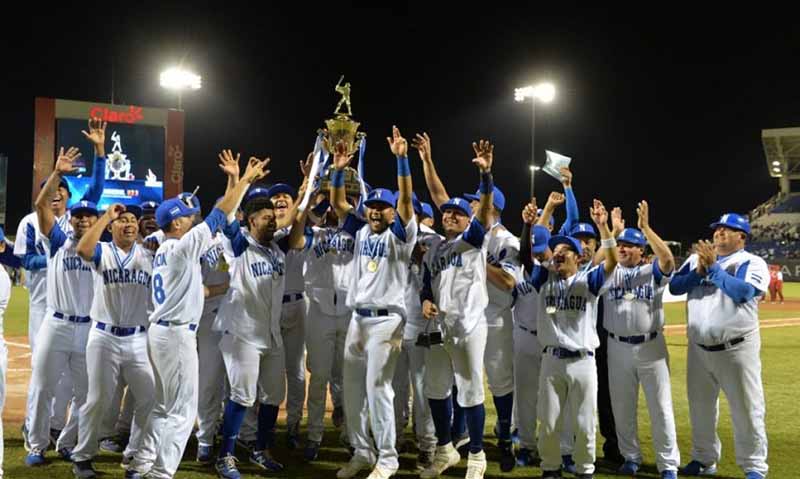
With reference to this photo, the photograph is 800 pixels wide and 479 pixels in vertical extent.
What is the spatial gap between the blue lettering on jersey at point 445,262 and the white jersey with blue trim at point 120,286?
2.04 meters

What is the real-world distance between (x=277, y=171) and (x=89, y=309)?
41.9 metres

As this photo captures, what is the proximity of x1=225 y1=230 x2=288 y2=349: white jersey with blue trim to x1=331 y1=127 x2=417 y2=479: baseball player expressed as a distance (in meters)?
0.60

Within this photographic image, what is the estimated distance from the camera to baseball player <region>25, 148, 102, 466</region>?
5453mm

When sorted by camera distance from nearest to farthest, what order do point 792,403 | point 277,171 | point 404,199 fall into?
point 404,199
point 792,403
point 277,171

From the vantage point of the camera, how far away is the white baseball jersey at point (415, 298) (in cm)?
563

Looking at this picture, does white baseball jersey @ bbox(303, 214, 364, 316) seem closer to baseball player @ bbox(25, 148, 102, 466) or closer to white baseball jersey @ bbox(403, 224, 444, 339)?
white baseball jersey @ bbox(403, 224, 444, 339)

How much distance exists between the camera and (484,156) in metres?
5.13

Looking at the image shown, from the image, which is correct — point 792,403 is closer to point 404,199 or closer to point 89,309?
point 404,199


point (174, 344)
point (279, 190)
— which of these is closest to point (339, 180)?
point (279, 190)

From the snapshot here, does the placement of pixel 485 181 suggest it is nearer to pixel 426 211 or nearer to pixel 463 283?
pixel 463 283

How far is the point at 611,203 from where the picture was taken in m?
53.3

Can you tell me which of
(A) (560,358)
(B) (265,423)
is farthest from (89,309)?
(A) (560,358)

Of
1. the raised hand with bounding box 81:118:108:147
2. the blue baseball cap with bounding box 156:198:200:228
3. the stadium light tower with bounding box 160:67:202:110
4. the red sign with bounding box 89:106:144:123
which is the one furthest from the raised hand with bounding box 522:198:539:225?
the red sign with bounding box 89:106:144:123

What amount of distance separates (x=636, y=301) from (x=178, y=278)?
11.0 ft
